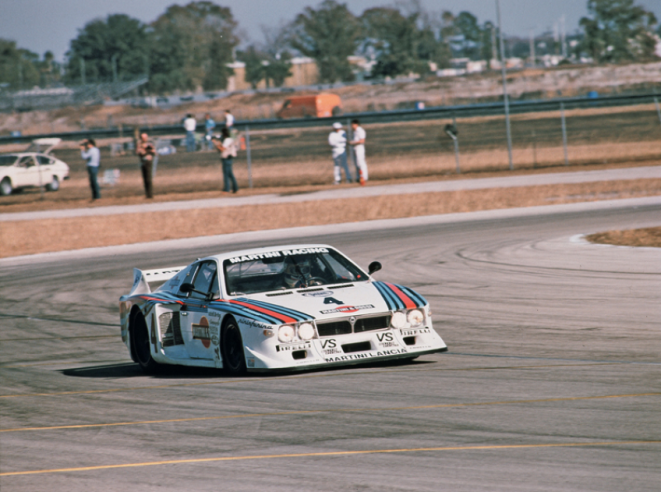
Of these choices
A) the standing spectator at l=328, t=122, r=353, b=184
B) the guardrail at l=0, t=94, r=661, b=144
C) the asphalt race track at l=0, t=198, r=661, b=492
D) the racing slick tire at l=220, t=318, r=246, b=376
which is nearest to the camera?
the asphalt race track at l=0, t=198, r=661, b=492

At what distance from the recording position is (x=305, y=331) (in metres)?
8.11

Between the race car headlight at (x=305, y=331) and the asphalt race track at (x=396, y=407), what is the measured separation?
0.36m

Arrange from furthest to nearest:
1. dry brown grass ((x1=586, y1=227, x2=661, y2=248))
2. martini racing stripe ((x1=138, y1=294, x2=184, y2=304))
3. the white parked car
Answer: the white parked car, dry brown grass ((x1=586, y1=227, x2=661, y2=248)), martini racing stripe ((x1=138, y1=294, x2=184, y2=304))

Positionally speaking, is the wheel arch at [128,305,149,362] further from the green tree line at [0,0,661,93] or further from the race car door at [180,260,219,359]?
the green tree line at [0,0,661,93]

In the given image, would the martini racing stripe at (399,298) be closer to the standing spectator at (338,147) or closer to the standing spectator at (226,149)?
the standing spectator at (226,149)

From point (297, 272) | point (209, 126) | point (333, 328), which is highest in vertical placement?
point (209, 126)

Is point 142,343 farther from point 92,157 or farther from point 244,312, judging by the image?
point 92,157

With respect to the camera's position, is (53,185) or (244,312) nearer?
(244,312)

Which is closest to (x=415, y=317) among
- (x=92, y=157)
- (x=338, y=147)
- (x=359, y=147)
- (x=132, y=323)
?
(x=132, y=323)

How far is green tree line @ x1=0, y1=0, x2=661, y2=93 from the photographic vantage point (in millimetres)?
113375

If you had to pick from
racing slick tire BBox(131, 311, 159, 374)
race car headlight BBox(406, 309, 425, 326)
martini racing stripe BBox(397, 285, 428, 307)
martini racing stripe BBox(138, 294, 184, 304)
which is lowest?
racing slick tire BBox(131, 311, 159, 374)

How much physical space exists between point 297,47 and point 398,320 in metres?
112

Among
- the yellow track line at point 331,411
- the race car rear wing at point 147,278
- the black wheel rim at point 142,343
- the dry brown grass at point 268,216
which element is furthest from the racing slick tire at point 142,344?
the dry brown grass at point 268,216

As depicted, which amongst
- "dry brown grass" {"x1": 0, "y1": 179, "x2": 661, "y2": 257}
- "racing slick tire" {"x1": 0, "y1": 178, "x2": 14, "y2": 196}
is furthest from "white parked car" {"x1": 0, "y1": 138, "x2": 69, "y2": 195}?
"dry brown grass" {"x1": 0, "y1": 179, "x2": 661, "y2": 257}
